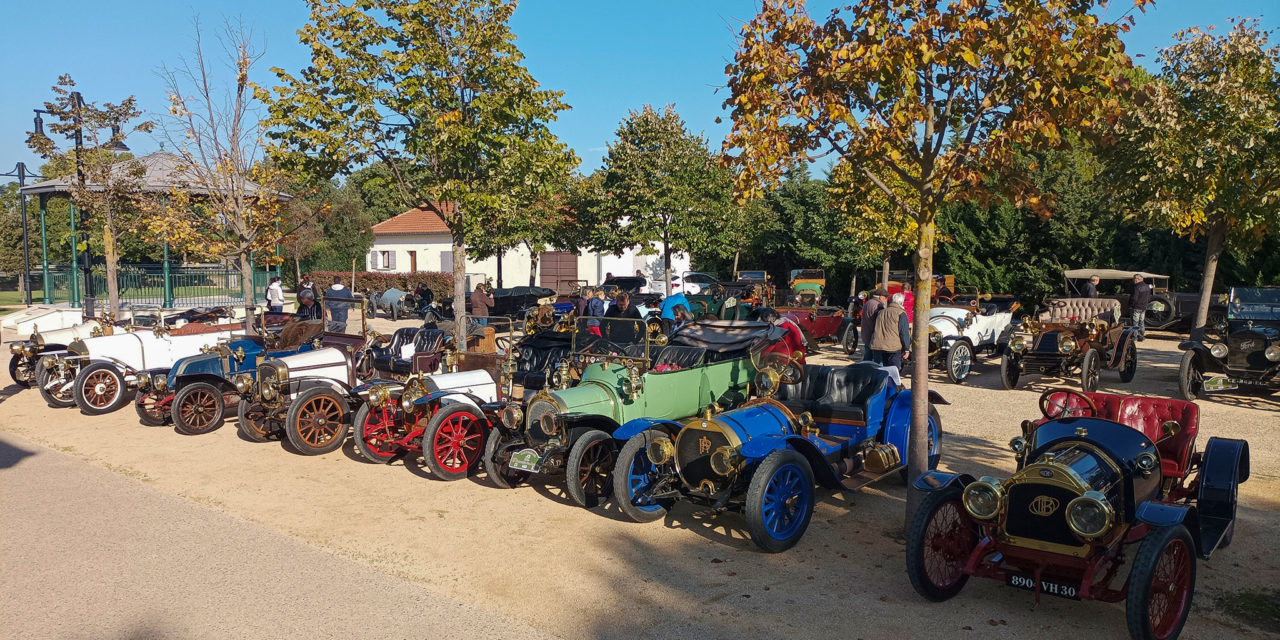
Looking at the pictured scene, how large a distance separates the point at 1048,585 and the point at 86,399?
37.6ft

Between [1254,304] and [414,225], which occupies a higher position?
[414,225]

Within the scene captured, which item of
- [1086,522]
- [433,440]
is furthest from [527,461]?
[1086,522]

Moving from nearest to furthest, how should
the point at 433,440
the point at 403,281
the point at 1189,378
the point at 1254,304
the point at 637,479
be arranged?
the point at 637,479, the point at 433,440, the point at 1189,378, the point at 1254,304, the point at 403,281

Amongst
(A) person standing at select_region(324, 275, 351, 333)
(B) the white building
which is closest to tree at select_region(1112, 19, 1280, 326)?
(A) person standing at select_region(324, 275, 351, 333)

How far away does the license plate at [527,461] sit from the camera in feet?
21.5

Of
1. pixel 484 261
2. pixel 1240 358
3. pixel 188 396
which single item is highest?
pixel 484 261

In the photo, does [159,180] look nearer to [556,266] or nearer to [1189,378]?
[556,266]

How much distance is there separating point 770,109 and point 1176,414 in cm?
355

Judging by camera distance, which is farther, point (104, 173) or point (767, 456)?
point (104, 173)

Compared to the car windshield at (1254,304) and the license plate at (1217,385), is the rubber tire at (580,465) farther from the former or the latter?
the car windshield at (1254,304)

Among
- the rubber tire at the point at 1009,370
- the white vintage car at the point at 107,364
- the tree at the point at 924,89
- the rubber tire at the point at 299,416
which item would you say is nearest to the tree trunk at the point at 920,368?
the tree at the point at 924,89

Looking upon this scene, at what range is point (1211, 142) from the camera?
12.5m

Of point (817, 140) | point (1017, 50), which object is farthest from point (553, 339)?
point (1017, 50)

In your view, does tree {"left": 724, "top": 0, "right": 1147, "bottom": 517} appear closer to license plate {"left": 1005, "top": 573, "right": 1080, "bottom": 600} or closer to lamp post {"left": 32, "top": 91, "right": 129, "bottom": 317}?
license plate {"left": 1005, "top": 573, "right": 1080, "bottom": 600}
